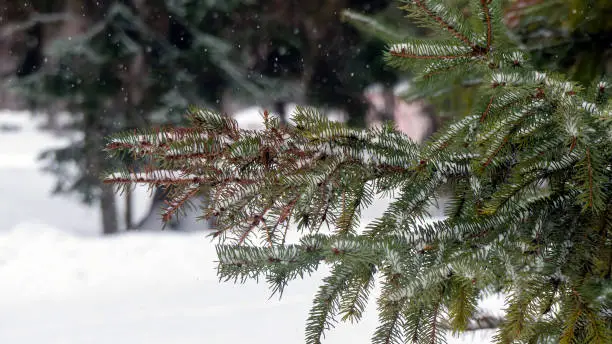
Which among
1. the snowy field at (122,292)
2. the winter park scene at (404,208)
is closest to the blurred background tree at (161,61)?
the snowy field at (122,292)

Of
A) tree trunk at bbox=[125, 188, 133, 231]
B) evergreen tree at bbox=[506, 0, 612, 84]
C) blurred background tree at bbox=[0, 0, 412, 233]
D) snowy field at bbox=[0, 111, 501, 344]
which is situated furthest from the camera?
tree trunk at bbox=[125, 188, 133, 231]

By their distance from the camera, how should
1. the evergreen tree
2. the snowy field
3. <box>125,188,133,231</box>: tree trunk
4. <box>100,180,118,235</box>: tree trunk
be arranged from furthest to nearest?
<box>125,188,133,231</box>: tree trunk < <box>100,180,118,235</box>: tree trunk < the snowy field < the evergreen tree

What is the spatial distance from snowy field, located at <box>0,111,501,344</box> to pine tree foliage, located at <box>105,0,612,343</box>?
1107 millimetres

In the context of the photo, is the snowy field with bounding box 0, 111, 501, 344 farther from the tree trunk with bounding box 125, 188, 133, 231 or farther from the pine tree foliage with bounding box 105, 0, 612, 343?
the pine tree foliage with bounding box 105, 0, 612, 343

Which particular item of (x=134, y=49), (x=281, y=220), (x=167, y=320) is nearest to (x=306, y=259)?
(x=281, y=220)

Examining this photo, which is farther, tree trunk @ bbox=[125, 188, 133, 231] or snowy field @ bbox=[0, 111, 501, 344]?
tree trunk @ bbox=[125, 188, 133, 231]

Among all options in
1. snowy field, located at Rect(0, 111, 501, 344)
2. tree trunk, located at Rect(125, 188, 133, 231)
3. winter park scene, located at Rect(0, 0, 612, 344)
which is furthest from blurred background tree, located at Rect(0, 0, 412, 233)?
winter park scene, located at Rect(0, 0, 612, 344)

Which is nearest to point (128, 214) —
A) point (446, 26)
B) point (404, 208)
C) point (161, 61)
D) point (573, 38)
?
point (161, 61)

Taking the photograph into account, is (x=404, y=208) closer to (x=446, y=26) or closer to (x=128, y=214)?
(x=446, y=26)

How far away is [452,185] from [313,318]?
42 centimetres

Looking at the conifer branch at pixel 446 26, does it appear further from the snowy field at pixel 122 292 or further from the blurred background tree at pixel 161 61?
the blurred background tree at pixel 161 61

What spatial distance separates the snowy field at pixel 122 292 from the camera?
12.6ft

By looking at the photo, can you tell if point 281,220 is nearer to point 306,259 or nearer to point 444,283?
point 306,259

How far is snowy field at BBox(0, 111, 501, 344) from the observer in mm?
3854
